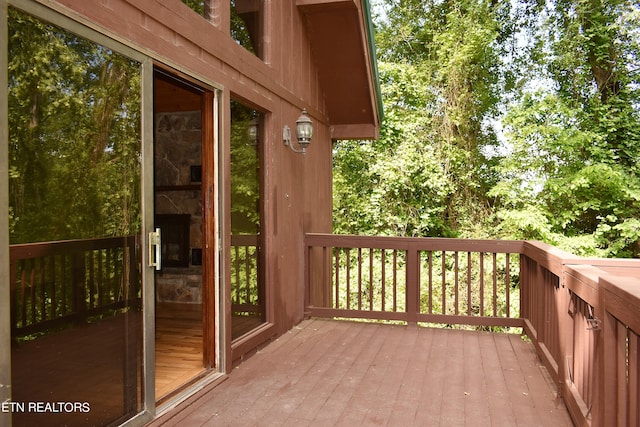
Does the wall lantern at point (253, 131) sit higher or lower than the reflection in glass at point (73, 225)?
higher

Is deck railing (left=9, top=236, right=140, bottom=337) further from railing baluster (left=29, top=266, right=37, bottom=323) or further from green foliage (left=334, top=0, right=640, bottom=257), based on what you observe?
green foliage (left=334, top=0, right=640, bottom=257)

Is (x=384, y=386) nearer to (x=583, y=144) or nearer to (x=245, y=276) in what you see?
(x=245, y=276)

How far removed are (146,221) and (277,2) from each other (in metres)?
2.87

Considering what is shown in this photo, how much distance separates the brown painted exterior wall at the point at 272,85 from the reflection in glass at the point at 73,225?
0.85 feet

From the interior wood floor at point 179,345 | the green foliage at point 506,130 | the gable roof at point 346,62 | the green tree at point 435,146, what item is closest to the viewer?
the interior wood floor at point 179,345

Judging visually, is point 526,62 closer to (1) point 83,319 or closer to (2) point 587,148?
(2) point 587,148

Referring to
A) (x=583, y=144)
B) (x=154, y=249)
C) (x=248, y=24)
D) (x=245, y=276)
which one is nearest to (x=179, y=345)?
(x=245, y=276)

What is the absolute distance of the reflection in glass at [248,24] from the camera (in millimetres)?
3924

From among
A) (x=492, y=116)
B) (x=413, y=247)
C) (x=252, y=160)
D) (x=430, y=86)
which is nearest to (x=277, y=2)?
(x=252, y=160)

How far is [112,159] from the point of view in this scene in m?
2.44

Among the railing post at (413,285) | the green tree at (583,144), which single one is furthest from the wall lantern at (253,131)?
the green tree at (583,144)

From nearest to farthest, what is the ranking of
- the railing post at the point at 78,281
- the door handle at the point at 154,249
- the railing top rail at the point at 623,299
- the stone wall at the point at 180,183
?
1. the railing top rail at the point at 623,299
2. the railing post at the point at 78,281
3. the door handle at the point at 154,249
4. the stone wall at the point at 180,183

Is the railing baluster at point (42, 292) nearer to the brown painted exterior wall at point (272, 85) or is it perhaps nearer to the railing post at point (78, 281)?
the railing post at point (78, 281)

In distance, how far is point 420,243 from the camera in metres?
5.03
